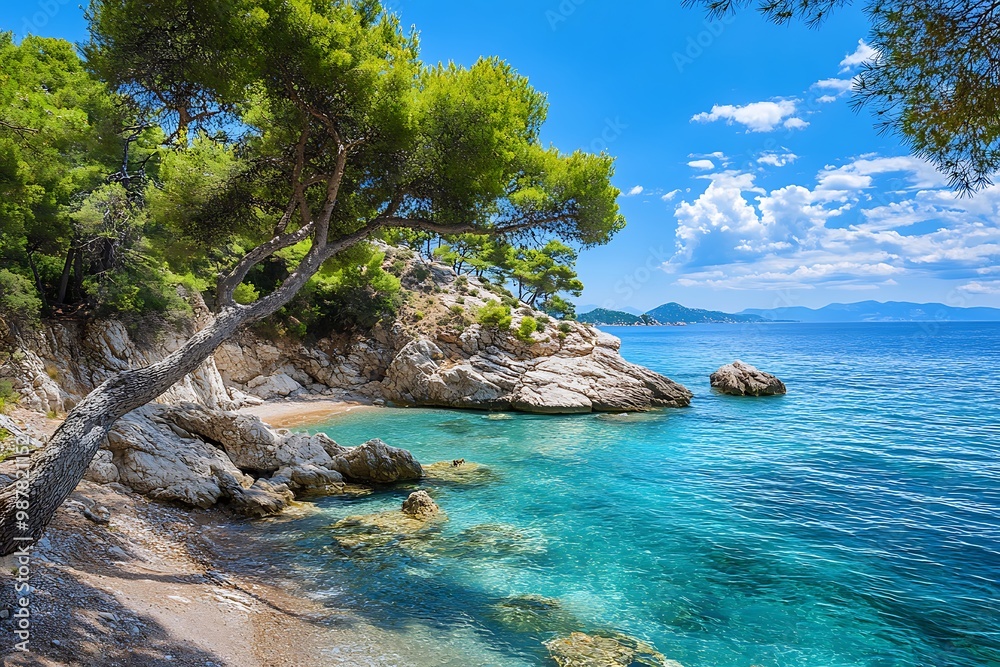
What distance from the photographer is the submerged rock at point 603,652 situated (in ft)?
21.4

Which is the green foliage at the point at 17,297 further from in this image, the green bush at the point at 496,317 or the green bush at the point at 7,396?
the green bush at the point at 496,317

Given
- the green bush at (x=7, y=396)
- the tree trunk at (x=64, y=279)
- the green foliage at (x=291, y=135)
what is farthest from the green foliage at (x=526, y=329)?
the green bush at (x=7, y=396)

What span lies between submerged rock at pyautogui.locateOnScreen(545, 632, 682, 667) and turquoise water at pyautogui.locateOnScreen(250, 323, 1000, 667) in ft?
0.67

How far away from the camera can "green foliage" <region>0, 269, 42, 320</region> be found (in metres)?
13.6

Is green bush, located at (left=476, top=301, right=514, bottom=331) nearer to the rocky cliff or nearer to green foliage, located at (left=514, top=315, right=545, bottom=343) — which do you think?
the rocky cliff

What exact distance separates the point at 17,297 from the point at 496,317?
24.2 m

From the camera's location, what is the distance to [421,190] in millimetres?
11141

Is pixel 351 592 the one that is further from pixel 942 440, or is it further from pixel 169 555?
pixel 942 440

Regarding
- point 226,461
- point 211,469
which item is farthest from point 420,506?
point 226,461

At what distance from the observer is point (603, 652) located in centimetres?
673

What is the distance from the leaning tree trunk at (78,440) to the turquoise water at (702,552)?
12.6 ft

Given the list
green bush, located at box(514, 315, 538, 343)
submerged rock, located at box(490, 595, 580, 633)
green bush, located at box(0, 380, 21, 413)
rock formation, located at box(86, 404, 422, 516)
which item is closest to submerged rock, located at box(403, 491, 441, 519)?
rock formation, located at box(86, 404, 422, 516)

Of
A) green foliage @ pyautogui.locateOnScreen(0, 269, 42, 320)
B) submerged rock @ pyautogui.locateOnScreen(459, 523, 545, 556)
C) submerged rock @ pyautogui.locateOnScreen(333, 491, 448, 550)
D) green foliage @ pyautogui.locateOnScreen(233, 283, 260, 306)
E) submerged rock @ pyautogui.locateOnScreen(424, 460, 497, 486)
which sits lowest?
submerged rock @ pyautogui.locateOnScreen(459, 523, 545, 556)

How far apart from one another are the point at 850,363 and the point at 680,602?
217 ft
